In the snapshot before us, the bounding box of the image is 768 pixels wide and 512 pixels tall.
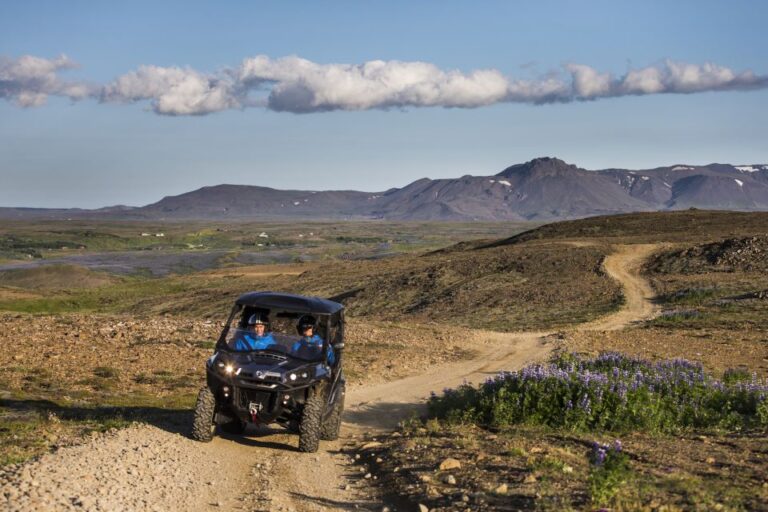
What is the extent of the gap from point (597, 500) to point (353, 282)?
53783mm

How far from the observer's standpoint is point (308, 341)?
1328 cm

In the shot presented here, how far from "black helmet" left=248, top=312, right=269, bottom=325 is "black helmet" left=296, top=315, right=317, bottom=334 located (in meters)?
0.51

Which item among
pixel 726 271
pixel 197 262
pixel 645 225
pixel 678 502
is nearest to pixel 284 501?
pixel 678 502

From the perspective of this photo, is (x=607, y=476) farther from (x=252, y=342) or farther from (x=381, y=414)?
(x=381, y=414)

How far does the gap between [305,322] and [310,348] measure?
82 centimetres

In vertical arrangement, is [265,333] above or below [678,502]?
above

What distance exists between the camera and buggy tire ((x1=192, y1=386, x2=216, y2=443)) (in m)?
12.2

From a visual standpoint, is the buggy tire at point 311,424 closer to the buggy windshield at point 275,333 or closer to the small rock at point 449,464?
the buggy windshield at point 275,333

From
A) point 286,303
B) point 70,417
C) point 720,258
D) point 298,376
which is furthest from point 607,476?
point 720,258

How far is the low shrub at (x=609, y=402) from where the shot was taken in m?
12.8

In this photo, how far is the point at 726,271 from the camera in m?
47.2

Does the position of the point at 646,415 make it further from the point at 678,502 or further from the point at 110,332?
the point at 110,332

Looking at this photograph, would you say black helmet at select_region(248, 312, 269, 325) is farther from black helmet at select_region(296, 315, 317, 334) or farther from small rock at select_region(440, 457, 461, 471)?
small rock at select_region(440, 457, 461, 471)

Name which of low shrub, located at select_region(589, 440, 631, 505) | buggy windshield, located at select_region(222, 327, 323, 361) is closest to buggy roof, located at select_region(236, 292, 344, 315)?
buggy windshield, located at select_region(222, 327, 323, 361)
